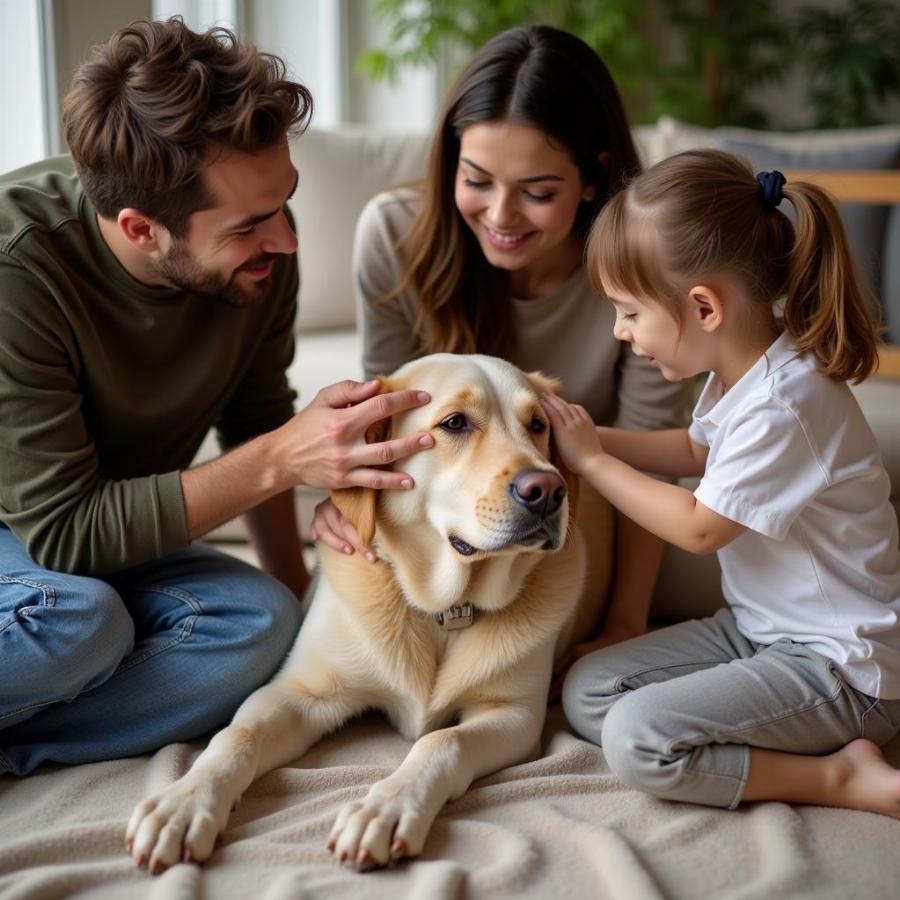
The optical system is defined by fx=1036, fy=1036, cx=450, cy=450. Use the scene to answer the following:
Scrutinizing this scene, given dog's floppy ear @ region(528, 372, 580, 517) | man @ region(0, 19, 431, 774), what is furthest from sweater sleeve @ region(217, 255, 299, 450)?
dog's floppy ear @ region(528, 372, 580, 517)

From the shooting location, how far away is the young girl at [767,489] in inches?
63.2

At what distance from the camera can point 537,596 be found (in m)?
1.85

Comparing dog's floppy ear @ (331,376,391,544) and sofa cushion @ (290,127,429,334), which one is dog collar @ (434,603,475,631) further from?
sofa cushion @ (290,127,429,334)

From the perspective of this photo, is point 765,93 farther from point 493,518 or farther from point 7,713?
point 7,713

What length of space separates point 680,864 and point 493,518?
560 mm

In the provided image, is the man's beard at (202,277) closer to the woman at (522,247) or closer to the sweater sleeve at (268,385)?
the sweater sleeve at (268,385)

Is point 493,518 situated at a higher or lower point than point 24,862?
higher

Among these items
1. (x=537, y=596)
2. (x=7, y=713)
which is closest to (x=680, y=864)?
(x=537, y=596)

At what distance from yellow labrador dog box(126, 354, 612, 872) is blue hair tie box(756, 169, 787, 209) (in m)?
0.49

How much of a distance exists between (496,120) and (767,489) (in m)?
0.93

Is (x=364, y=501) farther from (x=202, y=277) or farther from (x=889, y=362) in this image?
(x=889, y=362)

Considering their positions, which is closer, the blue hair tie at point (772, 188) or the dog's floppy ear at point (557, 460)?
the blue hair tie at point (772, 188)

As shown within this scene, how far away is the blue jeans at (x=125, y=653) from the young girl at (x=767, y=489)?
674 mm

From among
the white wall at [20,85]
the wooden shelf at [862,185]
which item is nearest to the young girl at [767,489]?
the wooden shelf at [862,185]
